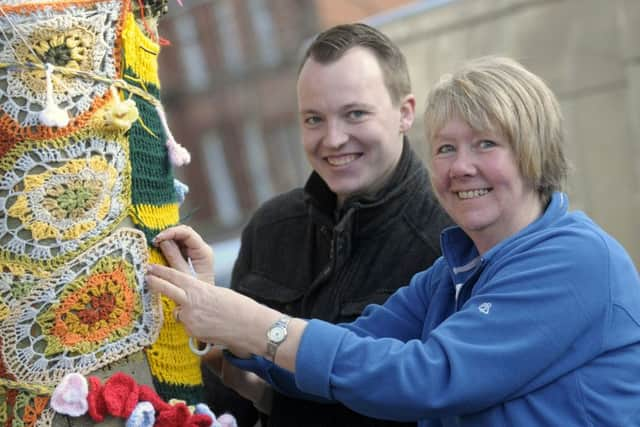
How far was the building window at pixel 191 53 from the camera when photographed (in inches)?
695

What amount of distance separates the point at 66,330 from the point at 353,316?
847 mm

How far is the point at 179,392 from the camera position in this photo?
6.41 feet

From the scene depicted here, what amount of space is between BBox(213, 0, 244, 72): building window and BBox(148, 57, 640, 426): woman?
1577cm

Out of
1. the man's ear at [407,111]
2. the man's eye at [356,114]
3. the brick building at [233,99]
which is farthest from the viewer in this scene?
the brick building at [233,99]

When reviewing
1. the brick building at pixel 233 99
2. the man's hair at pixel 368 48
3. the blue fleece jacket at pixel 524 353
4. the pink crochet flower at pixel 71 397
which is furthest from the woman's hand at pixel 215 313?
the brick building at pixel 233 99

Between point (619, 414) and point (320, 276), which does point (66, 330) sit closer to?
point (320, 276)

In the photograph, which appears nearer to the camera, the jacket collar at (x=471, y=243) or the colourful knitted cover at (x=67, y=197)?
the colourful knitted cover at (x=67, y=197)

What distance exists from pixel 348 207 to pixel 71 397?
0.98m

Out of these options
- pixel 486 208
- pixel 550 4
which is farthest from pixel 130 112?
pixel 550 4

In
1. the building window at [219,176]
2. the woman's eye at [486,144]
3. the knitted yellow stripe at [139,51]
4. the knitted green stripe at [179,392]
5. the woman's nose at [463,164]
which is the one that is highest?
the knitted yellow stripe at [139,51]

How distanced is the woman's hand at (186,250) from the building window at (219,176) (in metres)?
15.9

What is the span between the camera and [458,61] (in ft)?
17.0

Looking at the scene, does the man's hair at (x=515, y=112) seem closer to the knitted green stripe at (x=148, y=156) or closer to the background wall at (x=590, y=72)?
the knitted green stripe at (x=148, y=156)

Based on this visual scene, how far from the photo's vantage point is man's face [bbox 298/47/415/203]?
2510 millimetres
